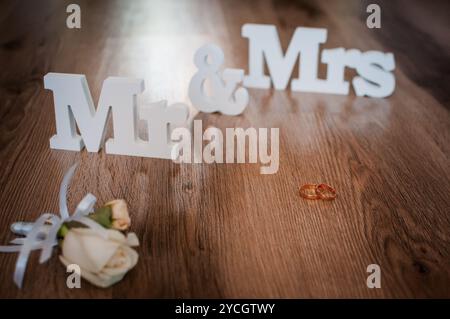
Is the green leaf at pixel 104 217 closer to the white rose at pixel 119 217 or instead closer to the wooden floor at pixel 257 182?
the white rose at pixel 119 217

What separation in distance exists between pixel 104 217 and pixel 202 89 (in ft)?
2.53

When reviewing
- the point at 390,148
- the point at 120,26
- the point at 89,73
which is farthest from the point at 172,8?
the point at 390,148

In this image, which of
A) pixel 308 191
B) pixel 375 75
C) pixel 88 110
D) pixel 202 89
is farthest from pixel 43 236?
pixel 375 75

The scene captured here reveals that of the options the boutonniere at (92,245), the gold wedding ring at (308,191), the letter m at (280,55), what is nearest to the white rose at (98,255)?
the boutonniere at (92,245)

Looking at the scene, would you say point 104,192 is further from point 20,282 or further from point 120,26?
point 120,26

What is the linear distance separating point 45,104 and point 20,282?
33.9 inches

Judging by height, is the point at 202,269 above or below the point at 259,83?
above

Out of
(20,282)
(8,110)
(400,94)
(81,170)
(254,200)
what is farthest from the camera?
(400,94)

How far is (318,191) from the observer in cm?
132

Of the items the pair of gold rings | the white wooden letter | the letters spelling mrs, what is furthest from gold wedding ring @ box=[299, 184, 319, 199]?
the white wooden letter

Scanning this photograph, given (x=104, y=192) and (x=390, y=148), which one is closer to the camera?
(x=104, y=192)

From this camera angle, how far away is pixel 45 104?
176 centimetres

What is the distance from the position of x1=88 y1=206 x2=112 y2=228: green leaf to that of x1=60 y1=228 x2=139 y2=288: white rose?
31mm

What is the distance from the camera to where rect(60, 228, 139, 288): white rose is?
0.97 meters
